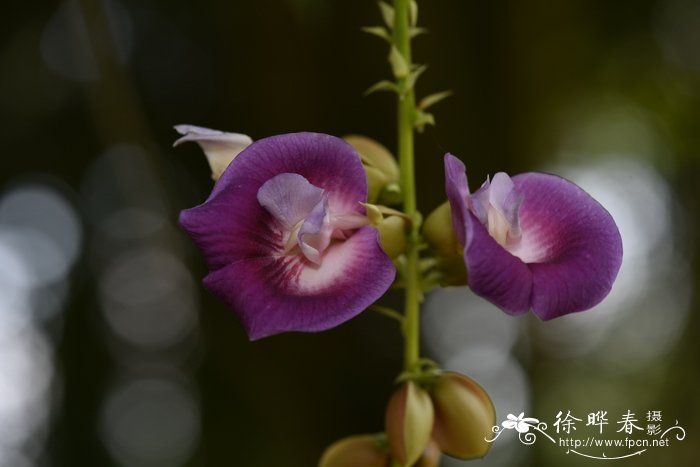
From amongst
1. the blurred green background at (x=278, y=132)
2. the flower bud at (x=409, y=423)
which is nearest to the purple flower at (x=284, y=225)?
the flower bud at (x=409, y=423)

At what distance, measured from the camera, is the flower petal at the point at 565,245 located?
17.1 inches

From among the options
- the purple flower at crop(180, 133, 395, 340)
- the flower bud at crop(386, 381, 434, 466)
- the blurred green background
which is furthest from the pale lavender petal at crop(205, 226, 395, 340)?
the blurred green background

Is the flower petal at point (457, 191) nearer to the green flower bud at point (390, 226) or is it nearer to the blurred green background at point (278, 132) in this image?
the green flower bud at point (390, 226)

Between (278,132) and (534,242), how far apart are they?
1.03 meters

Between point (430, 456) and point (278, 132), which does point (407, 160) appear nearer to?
point (430, 456)

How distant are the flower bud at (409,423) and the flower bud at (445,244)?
2.8 inches

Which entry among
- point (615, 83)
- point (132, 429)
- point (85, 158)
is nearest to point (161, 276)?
point (85, 158)

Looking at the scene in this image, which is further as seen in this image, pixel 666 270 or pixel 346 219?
pixel 666 270

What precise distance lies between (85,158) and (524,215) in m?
2.00

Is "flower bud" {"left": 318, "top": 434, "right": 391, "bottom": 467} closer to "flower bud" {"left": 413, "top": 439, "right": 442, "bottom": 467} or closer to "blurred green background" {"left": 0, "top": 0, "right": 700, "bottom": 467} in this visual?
"flower bud" {"left": 413, "top": 439, "right": 442, "bottom": 467}

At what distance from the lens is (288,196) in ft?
1.44

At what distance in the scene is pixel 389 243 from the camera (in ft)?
1.49

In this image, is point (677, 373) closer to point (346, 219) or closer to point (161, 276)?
point (161, 276)

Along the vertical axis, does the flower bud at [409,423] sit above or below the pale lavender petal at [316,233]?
below
